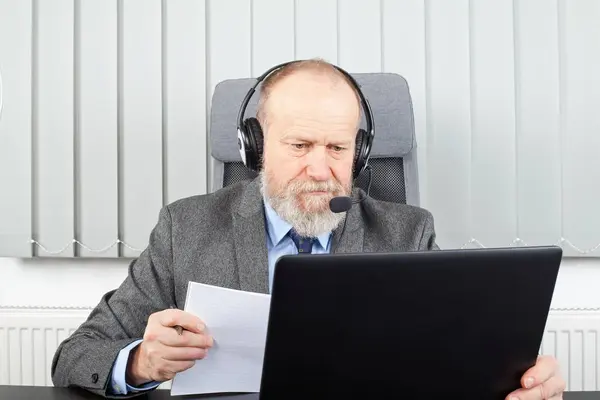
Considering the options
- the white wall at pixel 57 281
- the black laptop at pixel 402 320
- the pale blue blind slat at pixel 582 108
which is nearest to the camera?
the black laptop at pixel 402 320

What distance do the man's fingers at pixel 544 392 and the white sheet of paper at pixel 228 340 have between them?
0.90 feet

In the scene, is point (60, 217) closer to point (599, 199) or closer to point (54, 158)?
point (54, 158)

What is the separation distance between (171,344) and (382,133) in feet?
2.26

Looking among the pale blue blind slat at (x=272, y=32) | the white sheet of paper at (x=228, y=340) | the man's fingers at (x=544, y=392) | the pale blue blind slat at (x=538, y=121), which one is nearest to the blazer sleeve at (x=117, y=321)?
the white sheet of paper at (x=228, y=340)

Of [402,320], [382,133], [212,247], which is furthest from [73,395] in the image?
[382,133]

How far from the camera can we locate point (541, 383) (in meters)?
0.77

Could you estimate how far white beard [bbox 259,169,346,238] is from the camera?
3.88ft

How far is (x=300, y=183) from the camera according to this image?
1198 millimetres

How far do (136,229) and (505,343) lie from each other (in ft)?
4.37

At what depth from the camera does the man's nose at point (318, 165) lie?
117 centimetres

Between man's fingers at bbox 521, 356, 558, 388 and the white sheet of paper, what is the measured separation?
0.92 feet

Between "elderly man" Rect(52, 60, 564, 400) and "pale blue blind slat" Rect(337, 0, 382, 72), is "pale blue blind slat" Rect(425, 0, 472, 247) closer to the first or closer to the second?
"pale blue blind slat" Rect(337, 0, 382, 72)

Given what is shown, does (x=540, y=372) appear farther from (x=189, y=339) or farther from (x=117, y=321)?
(x=117, y=321)

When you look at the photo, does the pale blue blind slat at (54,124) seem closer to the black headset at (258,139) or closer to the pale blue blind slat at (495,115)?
the black headset at (258,139)
